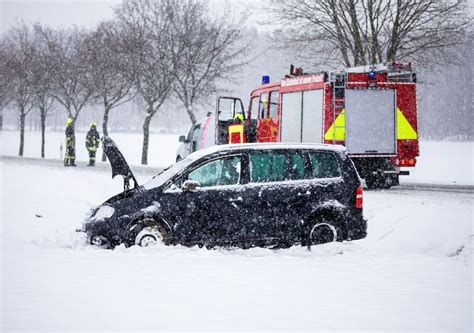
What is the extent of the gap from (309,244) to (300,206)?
22.7 inches

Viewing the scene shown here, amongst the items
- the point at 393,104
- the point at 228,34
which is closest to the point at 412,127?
the point at 393,104

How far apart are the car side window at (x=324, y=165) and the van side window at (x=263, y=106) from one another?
28.7 feet

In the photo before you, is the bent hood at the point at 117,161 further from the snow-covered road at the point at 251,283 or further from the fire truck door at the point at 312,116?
the fire truck door at the point at 312,116

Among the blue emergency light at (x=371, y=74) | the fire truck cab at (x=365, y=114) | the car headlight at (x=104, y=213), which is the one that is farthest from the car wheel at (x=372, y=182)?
the car headlight at (x=104, y=213)

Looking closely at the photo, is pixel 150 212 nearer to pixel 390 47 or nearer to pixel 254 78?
pixel 390 47

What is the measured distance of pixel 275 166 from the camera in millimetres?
9039

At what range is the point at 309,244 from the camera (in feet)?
29.6

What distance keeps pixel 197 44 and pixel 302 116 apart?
14.1m

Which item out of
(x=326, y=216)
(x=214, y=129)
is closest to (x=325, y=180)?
(x=326, y=216)

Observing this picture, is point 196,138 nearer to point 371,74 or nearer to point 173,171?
point 371,74

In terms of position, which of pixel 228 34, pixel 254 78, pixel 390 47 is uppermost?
pixel 254 78

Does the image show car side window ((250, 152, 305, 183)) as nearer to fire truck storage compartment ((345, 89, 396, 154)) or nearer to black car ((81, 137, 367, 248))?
black car ((81, 137, 367, 248))

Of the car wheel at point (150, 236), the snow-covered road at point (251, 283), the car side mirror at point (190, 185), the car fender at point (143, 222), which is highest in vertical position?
the car side mirror at point (190, 185)

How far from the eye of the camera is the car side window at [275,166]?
8.98 meters
